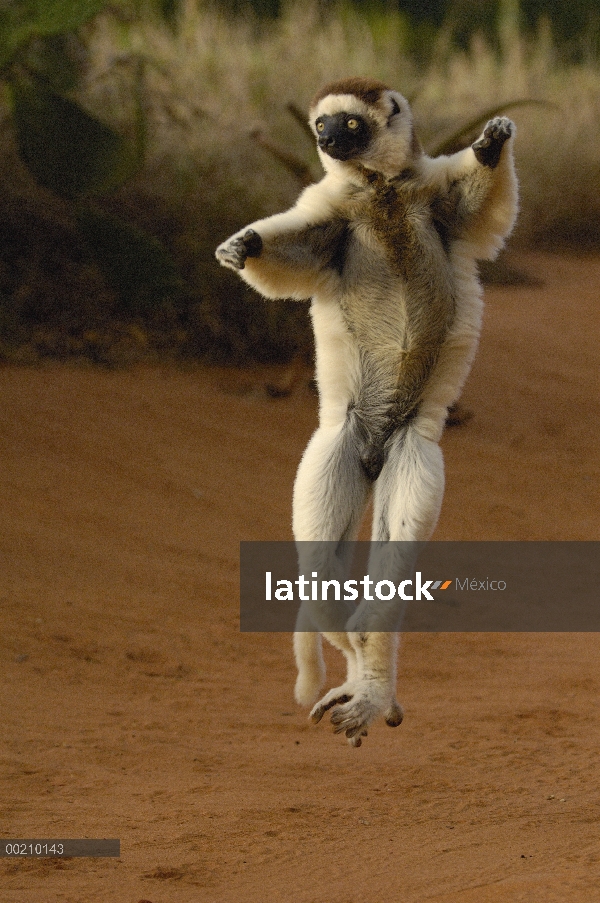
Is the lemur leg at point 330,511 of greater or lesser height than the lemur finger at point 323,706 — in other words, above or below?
above

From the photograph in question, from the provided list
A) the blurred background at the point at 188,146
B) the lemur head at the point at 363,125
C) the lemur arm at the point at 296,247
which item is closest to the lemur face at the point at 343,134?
the lemur head at the point at 363,125

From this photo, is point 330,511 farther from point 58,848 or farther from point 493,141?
point 58,848

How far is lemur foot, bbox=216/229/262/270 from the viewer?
3.42 metres

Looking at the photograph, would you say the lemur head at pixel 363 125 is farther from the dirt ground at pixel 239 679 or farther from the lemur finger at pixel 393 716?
the dirt ground at pixel 239 679

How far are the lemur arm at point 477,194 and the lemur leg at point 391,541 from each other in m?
0.75

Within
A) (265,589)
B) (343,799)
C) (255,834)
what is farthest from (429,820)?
(265,589)

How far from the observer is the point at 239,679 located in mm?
6484

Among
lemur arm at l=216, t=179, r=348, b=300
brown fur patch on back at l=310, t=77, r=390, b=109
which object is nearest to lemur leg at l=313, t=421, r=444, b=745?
lemur arm at l=216, t=179, r=348, b=300

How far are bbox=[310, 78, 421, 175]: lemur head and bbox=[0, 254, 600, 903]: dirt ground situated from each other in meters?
2.66

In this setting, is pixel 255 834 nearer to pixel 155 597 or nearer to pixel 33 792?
pixel 33 792

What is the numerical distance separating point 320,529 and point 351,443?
339 mm

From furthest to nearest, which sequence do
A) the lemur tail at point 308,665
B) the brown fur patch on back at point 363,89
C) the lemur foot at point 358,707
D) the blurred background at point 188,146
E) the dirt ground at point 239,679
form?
1. the blurred background at point 188,146
2. the dirt ground at point 239,679
3. the lemur tail at point 308,665
4. the brown fur patch on back at point 363,89
5. the lemur foot at point 358,707

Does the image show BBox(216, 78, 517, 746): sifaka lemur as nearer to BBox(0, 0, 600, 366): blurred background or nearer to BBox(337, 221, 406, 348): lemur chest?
BBox(337, 221, 406, 348): lemur chest

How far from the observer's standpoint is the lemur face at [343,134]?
142 inches
